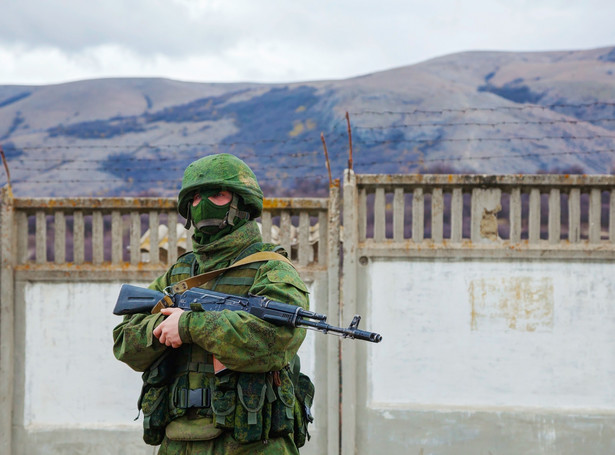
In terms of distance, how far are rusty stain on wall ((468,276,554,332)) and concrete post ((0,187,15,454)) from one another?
4348 millimetres

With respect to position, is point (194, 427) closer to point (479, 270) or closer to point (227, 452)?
point (227, 452)

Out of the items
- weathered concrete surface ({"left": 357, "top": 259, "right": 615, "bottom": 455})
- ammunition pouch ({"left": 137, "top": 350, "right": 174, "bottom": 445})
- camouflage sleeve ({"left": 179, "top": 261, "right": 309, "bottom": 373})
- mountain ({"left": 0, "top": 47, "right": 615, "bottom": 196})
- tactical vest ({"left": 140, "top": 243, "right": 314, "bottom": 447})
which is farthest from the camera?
mountain ({"left": 0, "top": 47, "right": 615, "bottom": 196})

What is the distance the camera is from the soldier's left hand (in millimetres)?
3041

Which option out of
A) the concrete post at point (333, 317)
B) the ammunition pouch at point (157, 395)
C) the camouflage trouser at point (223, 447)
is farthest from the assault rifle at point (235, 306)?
the concrete post at point (333, 317)

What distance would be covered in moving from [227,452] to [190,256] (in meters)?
0.95

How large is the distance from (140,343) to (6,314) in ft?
14.5

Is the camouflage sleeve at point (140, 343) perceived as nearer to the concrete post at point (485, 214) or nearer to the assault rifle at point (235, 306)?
the assault rifle at point (235, 306)

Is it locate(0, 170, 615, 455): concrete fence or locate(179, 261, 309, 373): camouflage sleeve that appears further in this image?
locate(0, 170, 615, 455): concrete fence

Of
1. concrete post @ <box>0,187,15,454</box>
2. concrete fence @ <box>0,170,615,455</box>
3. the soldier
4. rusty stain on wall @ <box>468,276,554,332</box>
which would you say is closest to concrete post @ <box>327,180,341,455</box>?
concrete fence @ <box>0,170,615,455</box>

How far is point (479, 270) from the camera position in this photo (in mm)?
6961

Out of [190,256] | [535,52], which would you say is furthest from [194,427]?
[535,52]

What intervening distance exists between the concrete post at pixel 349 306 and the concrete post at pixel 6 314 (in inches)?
124

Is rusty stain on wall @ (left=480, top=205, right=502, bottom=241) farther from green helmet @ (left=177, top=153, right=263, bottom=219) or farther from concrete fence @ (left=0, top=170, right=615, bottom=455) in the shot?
green helmet @ (left=177, top=153, right=263, bottom=219)

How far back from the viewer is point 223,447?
3.19 meters
